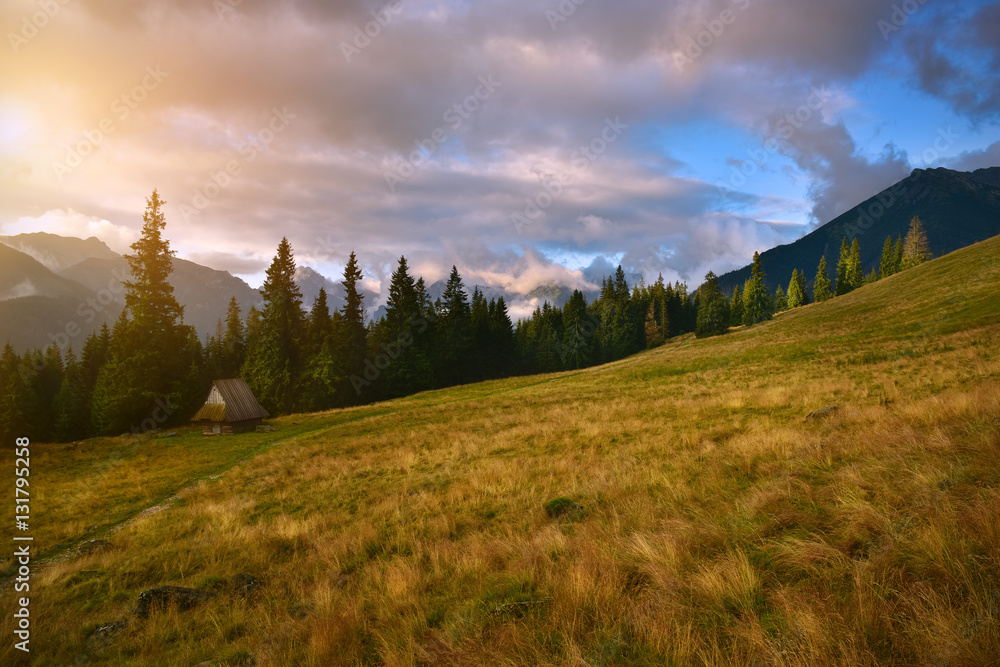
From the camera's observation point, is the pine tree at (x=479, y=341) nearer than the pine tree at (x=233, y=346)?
No

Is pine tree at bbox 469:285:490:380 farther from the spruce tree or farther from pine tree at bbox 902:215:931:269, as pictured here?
pine tree at bbox 902:215:931:269

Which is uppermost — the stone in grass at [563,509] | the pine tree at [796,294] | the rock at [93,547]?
the pine tree at [796,294]

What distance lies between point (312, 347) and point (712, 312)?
7361cm

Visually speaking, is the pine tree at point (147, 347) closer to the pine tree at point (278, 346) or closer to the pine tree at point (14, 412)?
the pine tree at point (278, 346)

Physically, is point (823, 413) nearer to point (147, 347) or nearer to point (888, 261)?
point (147, 347)

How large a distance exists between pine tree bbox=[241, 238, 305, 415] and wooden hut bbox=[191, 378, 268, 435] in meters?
16.8

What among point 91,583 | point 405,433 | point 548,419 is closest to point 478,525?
point 91,583

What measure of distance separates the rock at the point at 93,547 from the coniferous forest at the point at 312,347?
32199 mm

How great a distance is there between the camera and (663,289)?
353 feet

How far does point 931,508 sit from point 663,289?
365 ft

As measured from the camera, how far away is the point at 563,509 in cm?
810

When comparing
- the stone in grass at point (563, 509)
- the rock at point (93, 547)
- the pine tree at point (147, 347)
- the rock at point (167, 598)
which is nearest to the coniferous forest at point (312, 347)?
the pine tree at point (147, 347)

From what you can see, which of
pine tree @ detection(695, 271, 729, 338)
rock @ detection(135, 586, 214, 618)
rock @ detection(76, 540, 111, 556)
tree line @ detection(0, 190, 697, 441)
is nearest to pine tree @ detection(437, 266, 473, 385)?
tree line @ detection(0, 190, 697, 441)

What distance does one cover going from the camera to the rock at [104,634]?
5.77 meters
